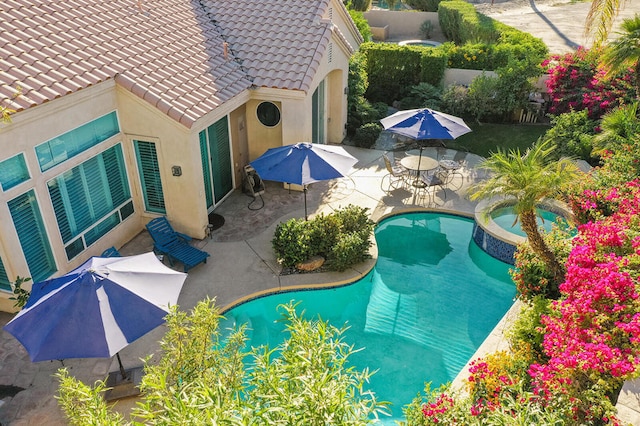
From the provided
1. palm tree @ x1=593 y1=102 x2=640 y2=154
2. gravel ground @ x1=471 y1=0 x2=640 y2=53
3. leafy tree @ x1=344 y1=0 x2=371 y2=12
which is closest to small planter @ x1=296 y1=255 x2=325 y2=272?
palm tree @ x1=593 y1=102 x2=640 y2=154

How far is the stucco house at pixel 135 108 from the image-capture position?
1134cm

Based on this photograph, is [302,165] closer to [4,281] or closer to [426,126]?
[426,126]

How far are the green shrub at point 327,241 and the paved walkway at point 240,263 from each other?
1.29ft

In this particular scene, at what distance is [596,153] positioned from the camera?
55.3 feet

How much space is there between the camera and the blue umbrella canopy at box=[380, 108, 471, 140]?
17156 millimetres

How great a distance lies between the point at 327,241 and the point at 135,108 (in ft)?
21.2

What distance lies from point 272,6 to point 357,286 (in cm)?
1187

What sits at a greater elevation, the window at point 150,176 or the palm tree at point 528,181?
the palm tree at point 528,181

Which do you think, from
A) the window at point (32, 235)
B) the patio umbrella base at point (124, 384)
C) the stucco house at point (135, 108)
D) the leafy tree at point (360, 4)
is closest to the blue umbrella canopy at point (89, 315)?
the patio umbrella base at point (124, 384)

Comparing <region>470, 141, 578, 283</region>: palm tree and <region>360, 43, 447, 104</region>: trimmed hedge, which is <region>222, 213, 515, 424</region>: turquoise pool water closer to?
<region>470, 141, 578, 283</region>: palm tree

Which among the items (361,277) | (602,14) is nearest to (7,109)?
(361,277)

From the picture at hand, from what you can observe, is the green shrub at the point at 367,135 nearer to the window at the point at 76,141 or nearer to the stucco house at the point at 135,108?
the stucco house at the point at 135,108

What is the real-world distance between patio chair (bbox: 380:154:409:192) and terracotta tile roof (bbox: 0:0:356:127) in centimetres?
472

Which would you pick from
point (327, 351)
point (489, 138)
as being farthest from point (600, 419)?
point (489, 138)
